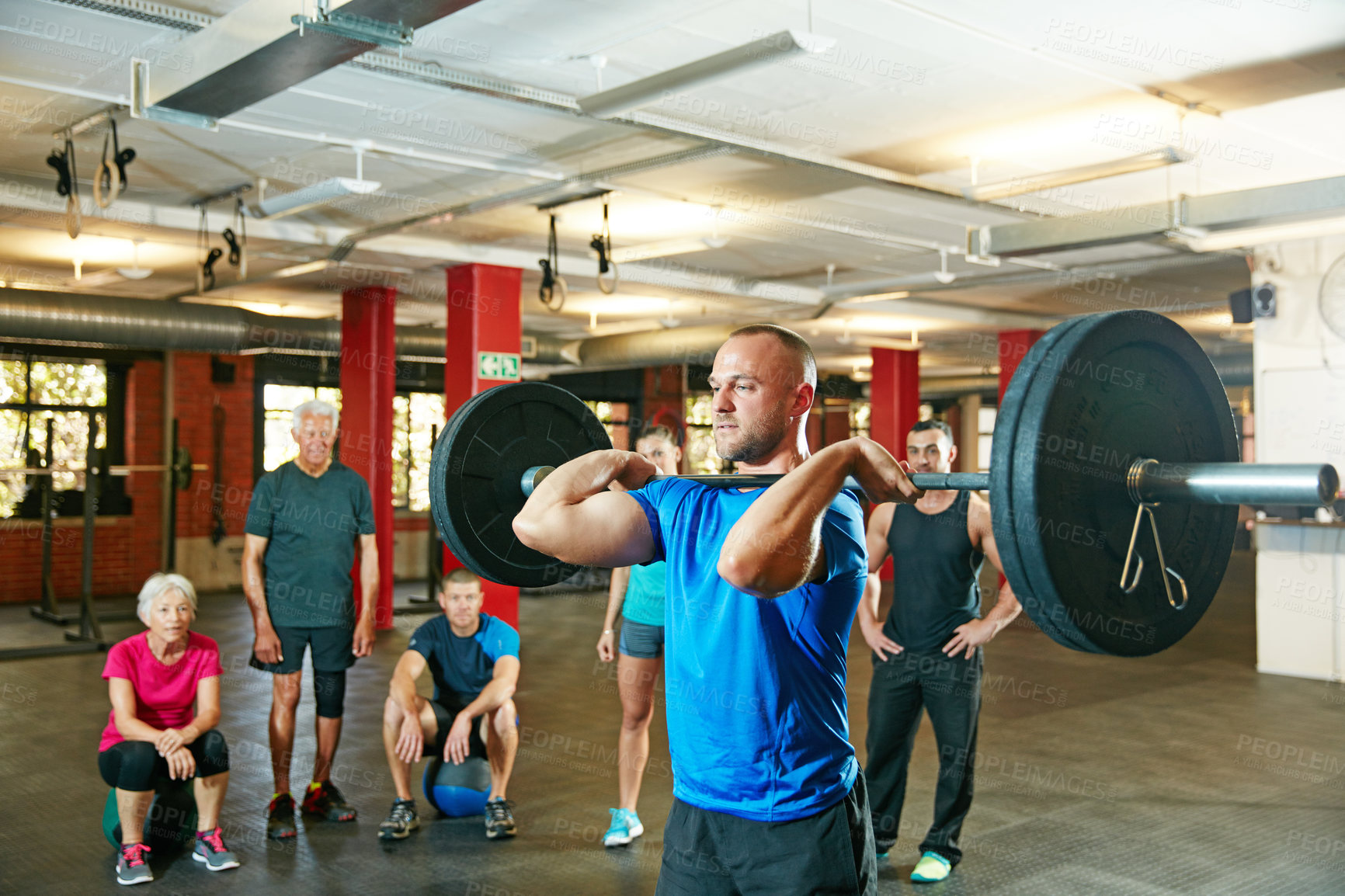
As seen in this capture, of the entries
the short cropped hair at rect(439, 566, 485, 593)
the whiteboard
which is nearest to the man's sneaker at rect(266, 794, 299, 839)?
the short cropped hair at rect(439, 566, 485, 593)

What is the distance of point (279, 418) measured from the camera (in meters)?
11.9

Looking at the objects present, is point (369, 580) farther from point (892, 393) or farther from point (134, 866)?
point (892, 393)

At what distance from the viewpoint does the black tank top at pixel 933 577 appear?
11.5 feet

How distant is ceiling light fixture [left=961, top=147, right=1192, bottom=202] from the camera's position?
4277mm

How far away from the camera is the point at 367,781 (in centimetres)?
450

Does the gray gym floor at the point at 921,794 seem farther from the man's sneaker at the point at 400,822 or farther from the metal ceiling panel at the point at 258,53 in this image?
the metal ceiling panel at the point at 258,53

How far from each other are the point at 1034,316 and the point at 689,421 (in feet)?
19.0

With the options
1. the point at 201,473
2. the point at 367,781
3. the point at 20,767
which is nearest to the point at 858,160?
the point at 367,781

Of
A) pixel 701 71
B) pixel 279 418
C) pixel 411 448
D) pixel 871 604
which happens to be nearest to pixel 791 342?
pixel 701 71

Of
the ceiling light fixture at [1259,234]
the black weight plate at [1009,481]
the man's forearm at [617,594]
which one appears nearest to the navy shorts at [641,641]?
the man's forearm at [617,594]

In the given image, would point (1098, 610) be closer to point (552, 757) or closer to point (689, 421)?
point (552, 757)

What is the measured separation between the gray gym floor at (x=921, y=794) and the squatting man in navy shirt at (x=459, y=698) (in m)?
0.15

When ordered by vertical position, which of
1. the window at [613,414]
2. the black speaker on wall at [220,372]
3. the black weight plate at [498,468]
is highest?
the black speaker on wall at [220,372]

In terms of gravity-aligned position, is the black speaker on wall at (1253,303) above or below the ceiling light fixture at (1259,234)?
below
